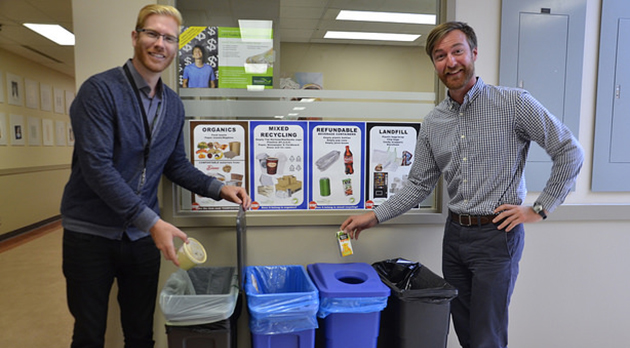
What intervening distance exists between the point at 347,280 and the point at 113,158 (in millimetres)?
1153

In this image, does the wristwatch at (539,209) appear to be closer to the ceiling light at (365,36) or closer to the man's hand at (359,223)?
the man's hand at (359,223)

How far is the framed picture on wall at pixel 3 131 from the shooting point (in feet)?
17.5

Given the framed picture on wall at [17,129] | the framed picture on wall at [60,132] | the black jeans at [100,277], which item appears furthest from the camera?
the framed picture on wall at [60,132]

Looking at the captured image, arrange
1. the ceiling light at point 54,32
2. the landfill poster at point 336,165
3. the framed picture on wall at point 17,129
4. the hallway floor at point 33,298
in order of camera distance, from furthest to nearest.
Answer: the framed picture on wall at point 17,129 → the ceiling light at point 54,32 → the hallway floor at point 33,298 → the landfill poster at point 336,165

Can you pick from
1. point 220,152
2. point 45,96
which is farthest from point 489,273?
point 45,96

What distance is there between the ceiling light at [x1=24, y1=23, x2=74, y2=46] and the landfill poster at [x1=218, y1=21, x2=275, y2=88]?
3982mm

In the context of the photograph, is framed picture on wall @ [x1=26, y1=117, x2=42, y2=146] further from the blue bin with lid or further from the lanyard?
the blue bin with lid

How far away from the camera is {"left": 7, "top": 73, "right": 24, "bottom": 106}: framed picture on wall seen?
566 cm

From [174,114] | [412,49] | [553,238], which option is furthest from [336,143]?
[553,238]

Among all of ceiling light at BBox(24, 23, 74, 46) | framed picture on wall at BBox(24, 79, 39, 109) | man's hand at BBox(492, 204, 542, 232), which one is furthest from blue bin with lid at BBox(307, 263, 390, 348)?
framed picture on wall at BBox(24, 79, 39, 109)

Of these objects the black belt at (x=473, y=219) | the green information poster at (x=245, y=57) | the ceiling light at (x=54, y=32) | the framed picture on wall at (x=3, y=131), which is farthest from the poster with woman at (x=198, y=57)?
the framed picture on wall at (x=3, y=131)

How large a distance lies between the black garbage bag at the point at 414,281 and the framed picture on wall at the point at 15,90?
249 inches

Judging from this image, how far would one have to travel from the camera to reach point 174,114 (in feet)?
5.30

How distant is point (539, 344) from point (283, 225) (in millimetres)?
1715
